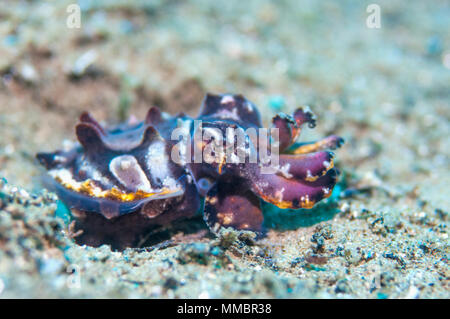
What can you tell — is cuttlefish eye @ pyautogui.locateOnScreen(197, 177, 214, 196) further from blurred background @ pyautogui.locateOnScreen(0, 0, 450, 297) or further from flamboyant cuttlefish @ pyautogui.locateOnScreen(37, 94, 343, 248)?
blurred background @ pyautogui.locateOnScreen(0, 0, 450, 297)

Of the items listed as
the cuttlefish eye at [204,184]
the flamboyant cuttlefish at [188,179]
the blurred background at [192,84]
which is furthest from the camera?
the blurred background at [192,84]

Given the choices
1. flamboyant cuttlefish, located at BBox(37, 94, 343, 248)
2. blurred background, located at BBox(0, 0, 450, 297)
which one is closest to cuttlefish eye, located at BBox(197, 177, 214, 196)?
flamboyant cuttlefish, located at BBox(37, 94, 343, 248)

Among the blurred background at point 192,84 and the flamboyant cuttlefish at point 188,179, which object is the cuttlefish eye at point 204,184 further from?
the blurred background at point 192,84

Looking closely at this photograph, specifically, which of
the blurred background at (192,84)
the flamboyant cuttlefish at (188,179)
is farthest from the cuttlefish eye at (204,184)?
the blurred background at (192,84)

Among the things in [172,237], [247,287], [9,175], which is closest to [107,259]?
[172,237]

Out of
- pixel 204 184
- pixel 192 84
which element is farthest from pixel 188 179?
pixel 192 84

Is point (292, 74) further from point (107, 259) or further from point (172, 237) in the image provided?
point (107, 259)

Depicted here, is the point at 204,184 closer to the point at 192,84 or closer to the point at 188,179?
the point at 188,179
